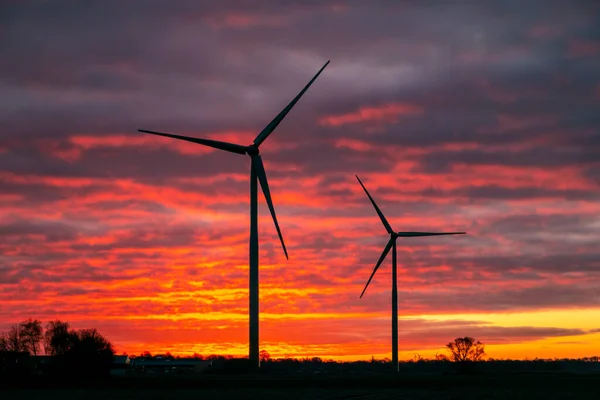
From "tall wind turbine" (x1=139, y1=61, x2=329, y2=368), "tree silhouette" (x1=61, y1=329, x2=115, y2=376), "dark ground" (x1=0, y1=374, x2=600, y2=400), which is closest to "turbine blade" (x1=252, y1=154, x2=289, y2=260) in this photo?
"tall wind turbine" (x1=139, y1=61, x2=329, y2=368)

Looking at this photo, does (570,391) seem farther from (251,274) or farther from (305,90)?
(305,90)

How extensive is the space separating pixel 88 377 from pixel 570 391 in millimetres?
97084

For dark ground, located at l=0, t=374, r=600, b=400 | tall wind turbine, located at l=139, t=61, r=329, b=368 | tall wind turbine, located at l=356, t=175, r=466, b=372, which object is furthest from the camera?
tall wind turbine, located at l=356, t=175, r=466, b=372

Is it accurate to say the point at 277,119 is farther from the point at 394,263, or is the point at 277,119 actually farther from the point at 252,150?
the point at 394,263

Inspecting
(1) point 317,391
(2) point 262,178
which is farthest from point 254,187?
(1) point 317,391

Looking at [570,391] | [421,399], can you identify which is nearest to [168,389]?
[421,399]

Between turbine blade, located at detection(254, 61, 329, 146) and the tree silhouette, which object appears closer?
turbine blade, located at detection(254, 61, 329, 146)

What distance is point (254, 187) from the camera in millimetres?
114875

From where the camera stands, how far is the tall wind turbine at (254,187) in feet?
351

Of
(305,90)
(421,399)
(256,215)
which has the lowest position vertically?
(421,399)

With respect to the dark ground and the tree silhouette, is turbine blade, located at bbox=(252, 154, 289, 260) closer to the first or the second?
the dark ground

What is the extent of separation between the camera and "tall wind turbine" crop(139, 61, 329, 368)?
107 meters

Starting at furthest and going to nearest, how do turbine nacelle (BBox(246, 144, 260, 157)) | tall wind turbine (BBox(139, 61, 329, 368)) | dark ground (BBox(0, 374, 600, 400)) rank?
turbine nacelle (BBox(246, 144, 260, 157)), tall wind turbine (BBox(139, 61, 329, 368)), dark ground (BBox(0, 374, 600, 400))

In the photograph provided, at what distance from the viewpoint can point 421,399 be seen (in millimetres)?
81750
